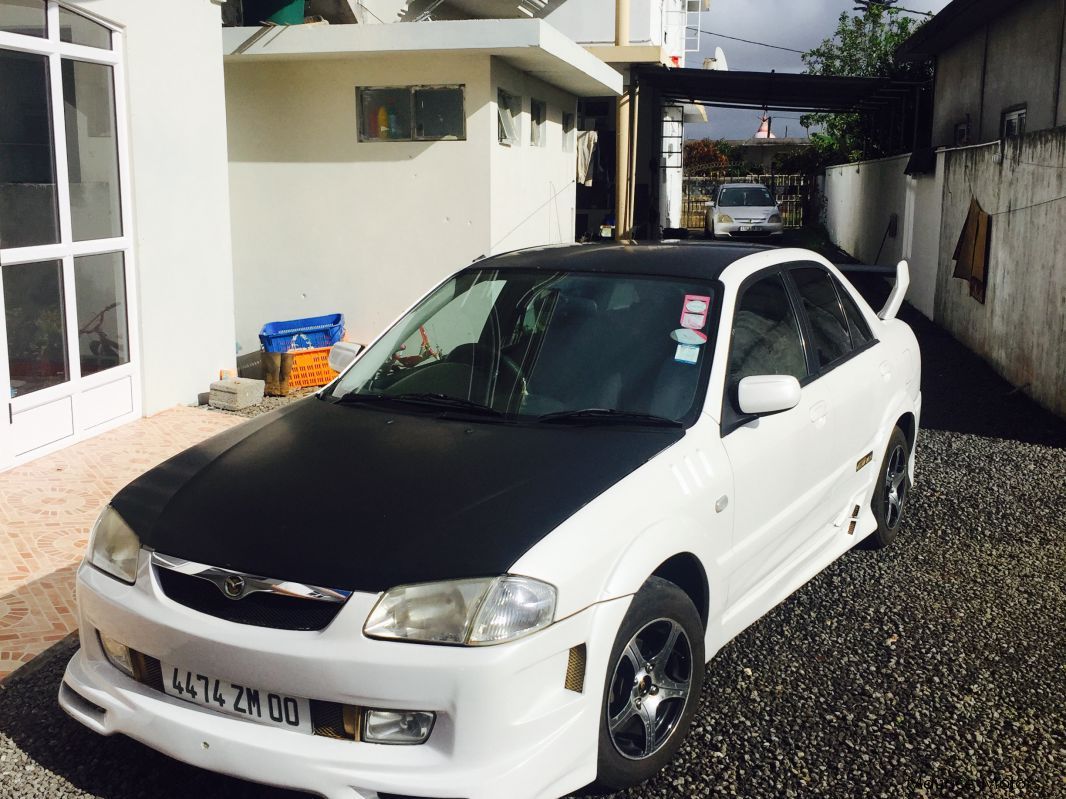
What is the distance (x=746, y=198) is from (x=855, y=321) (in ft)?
82.9

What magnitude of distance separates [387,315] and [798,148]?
124 feet

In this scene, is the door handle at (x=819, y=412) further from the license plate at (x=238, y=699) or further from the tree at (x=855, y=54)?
the tree at (x=855, y=54)

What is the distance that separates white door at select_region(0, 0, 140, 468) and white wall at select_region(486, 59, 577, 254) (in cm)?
465

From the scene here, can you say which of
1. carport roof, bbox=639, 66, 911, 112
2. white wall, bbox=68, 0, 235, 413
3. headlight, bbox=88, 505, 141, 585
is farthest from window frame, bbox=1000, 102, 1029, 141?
headlight, bbox=88, 505, 141, 585

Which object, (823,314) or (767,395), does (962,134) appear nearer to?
(823,314)

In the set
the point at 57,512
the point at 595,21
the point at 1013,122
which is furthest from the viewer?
the point at 595,21

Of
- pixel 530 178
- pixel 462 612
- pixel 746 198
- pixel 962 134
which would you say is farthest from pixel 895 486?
pixel 746 198

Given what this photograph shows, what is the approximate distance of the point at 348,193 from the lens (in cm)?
1209

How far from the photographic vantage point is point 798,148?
4609cm

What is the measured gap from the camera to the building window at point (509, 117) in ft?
40.3

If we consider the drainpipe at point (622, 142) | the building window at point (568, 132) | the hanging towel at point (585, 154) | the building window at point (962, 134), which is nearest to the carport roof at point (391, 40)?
the building window at point (568, 132)

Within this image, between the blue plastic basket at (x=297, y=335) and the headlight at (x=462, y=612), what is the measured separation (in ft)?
24.6

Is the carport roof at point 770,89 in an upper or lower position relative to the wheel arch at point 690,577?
upper

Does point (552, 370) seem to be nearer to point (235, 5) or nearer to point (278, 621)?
point (278, 621)
